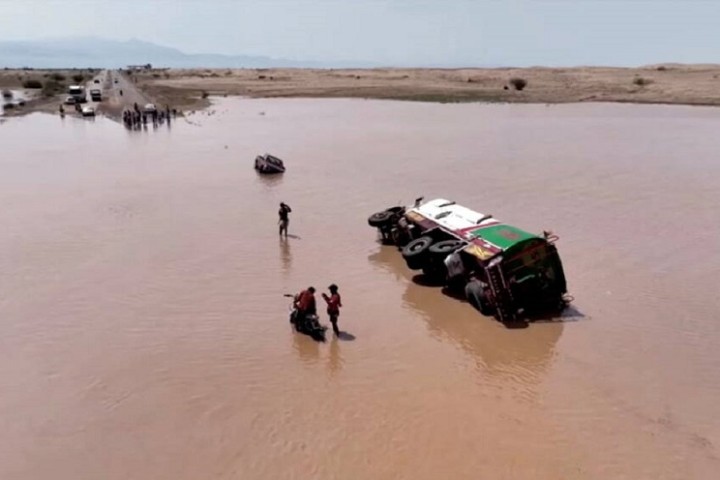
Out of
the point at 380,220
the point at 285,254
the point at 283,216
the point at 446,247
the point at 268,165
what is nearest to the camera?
the point at 446,247

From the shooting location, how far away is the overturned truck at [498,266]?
15.9 metres

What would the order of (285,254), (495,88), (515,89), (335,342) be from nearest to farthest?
(335,342)
(285,254)
(515,89)
(495,88)

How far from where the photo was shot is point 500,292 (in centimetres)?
1595

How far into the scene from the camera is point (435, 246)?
18516 millimetres

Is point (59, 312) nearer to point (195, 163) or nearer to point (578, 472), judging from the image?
point (578, 472)

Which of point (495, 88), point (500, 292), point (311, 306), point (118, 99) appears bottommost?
point (311, 306)

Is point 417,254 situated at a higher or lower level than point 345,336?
higher

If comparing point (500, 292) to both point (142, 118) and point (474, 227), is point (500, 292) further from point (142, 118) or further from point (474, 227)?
point (142, 118)

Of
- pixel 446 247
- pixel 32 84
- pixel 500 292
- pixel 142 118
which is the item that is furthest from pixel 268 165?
pixel 32 84

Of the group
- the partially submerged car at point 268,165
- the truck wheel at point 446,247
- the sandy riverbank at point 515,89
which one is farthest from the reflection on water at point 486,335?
the sandy riverbank at point 515,89

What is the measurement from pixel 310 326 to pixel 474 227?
5.81 m

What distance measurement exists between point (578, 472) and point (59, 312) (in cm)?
1233

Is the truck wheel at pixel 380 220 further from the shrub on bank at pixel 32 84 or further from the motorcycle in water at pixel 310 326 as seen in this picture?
the shrub on bank at pixel 32 84

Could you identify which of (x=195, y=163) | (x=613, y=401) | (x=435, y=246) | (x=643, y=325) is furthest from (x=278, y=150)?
(x=613, y=401)
